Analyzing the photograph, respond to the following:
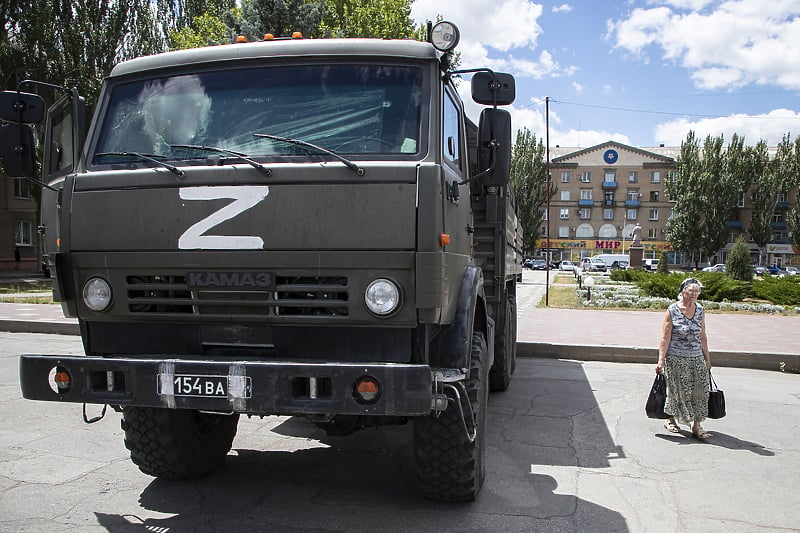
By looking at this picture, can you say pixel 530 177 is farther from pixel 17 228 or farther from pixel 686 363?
pixel 686 363


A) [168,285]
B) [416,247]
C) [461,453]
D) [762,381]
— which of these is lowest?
[762,381]

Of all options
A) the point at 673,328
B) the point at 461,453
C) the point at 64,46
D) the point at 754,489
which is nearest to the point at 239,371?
the point at 461,453

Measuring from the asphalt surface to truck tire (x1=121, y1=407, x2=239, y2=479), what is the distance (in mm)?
110

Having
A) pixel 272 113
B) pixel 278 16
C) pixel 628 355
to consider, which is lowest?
pixel 628 355

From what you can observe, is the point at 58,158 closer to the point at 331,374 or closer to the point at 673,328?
the point at 331,374

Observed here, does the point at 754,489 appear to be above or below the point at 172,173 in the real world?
below

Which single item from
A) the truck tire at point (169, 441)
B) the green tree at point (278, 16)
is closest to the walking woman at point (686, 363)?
Result: the truck tire at point (169, 441)

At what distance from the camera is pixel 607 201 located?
→ 7875 cm

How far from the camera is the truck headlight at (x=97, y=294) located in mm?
3582

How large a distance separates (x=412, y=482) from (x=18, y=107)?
11.1 ft

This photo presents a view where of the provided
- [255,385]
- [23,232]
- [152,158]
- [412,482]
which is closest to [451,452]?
[412,482]

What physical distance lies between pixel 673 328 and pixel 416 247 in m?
3.61

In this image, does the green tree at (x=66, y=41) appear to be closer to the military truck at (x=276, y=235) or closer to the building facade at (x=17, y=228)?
the building facade at (x=17, y=228)

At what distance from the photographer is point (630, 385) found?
26.8 ft
